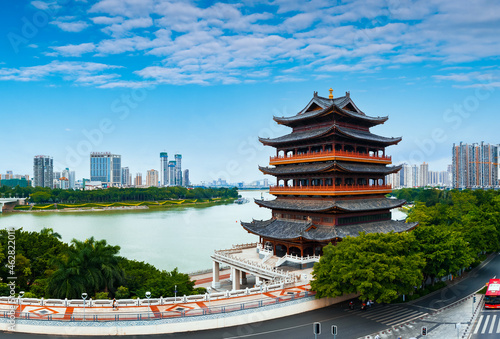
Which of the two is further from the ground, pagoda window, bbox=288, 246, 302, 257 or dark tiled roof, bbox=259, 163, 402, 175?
dark tiled roof, bbox=259, 163, 402, 175

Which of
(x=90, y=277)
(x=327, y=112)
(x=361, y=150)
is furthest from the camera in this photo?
(x=361, y=150)

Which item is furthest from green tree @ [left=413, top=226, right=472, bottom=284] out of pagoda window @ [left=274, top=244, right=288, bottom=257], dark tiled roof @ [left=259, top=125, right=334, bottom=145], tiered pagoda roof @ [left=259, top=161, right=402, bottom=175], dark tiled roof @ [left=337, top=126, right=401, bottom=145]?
dark tiled roof @ [left=259, top=125, right=334, bottom=145]

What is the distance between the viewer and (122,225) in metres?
86.8

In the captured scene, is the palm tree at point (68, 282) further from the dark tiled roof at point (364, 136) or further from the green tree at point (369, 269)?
the dark tiled roof at point (364, 136)

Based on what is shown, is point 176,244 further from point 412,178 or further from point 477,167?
point 412,178

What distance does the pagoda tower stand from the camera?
35031 millimetres

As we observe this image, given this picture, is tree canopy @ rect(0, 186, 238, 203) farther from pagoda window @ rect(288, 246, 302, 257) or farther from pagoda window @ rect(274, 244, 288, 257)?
pagoda window @ rect(288, 246, 302, 257)

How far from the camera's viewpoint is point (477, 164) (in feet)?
439

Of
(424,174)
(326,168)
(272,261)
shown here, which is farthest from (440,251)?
(424,174)

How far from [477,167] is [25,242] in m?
143

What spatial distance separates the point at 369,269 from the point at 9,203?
457ft

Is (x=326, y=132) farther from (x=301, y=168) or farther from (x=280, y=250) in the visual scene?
(x=280, y=250)

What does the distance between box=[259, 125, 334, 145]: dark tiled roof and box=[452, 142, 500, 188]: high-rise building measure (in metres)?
115

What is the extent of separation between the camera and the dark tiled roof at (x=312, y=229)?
3370 centimetres
